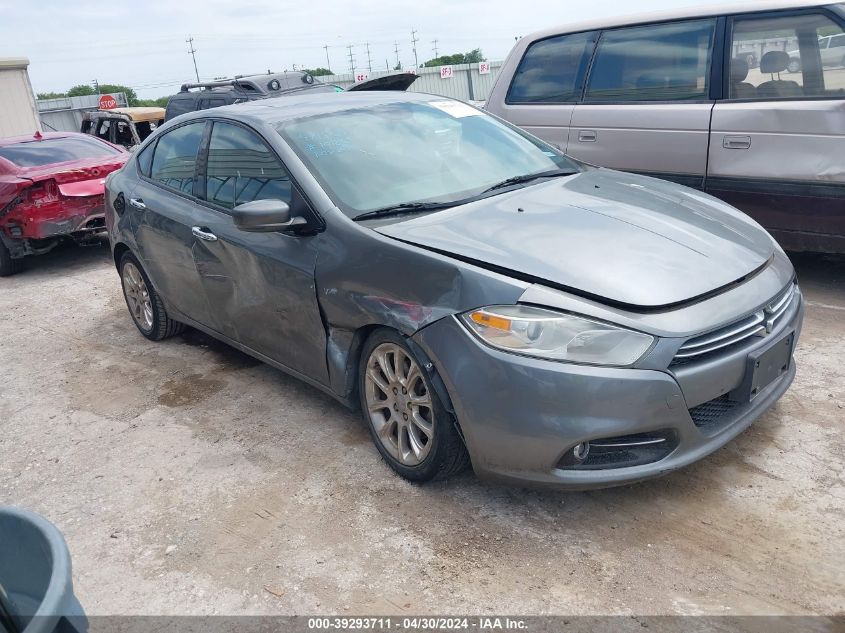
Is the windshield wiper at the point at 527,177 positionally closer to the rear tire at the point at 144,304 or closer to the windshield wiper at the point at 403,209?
the windshield wiper at the point at 403,209

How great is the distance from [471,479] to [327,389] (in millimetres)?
838

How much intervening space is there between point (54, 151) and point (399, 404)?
7.13 metres

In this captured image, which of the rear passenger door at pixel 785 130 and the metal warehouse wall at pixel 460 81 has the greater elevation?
the rear passenger door at pixel 785 130

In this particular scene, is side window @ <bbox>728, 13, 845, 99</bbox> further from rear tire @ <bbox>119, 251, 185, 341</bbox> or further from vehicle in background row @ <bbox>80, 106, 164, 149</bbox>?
vehicle in background row @ <bbox>80, 106, 164, 149</bbox>

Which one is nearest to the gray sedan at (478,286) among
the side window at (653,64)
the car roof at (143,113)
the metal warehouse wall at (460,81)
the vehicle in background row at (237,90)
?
the side window at (653,64)

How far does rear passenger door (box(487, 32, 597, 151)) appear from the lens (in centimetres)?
596

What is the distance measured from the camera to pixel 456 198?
3611mm

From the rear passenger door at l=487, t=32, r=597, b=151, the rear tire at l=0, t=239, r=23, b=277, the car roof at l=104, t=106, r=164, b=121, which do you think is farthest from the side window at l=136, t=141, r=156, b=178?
the car roof at l=104, t=106, r=164, b=121

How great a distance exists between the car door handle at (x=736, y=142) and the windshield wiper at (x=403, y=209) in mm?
2549

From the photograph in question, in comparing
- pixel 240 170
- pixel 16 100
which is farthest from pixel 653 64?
pixel 16 100

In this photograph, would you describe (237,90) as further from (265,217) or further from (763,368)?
(763,368)

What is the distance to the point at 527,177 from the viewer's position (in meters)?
3.94

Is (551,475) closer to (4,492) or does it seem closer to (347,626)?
(347,626)

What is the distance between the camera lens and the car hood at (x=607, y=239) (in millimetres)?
2846
